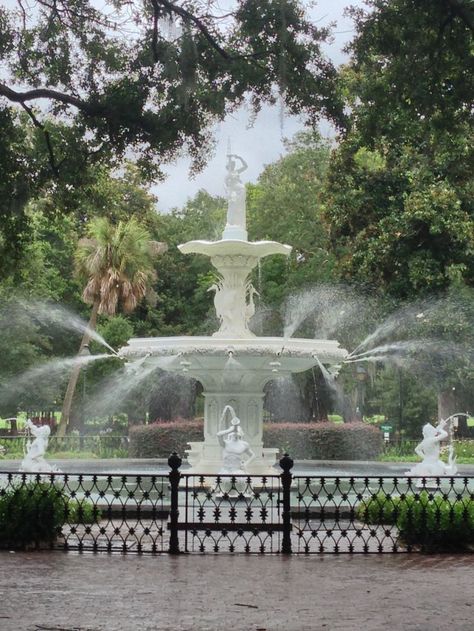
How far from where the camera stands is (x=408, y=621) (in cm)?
824

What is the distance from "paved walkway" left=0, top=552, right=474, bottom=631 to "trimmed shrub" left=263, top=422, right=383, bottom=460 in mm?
18836

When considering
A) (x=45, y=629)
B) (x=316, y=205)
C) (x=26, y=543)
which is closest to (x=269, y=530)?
(x=26, y=543)

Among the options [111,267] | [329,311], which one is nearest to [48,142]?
[111,267]

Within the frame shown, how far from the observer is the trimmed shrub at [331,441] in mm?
30609

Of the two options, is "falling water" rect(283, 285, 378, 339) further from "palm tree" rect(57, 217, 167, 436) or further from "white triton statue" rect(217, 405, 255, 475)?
"white triton statue" rect(217, 405, 255, 475)

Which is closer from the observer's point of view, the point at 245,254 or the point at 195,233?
the point at 245,254

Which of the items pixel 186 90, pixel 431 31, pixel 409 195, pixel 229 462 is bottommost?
pixel 229 462

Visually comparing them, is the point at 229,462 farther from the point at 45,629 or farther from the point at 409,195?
the point at 409,195

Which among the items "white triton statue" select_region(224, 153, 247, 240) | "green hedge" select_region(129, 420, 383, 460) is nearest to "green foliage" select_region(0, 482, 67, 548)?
"white triton statue" select_region(224, 153, 247, 240)

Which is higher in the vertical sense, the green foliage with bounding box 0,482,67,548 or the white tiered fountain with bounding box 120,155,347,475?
the white tiered fountain with bounding box 120,155,347,475

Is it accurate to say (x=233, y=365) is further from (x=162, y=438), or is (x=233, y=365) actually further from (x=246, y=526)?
(x=162, y=438)

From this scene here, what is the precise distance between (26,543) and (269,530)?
2982 mm

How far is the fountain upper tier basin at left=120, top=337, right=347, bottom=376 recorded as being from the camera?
17.8m

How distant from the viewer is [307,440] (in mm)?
30984
